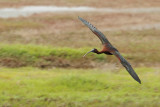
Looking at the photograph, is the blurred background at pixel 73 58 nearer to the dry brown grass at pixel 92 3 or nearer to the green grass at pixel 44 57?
the green grass at pixel 44 57

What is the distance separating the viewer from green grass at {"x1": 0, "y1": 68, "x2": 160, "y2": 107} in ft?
28.7

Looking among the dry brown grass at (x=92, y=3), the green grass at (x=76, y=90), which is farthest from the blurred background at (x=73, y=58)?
the dry brown grass at (x=92, y=3)

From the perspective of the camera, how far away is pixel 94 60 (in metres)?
13.5

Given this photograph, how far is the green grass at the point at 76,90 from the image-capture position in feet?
28.7

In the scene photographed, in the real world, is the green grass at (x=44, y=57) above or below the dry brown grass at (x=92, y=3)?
below

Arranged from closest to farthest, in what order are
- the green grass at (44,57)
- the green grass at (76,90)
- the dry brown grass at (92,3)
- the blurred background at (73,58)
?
the green grass at (76,90), the blurred background at (73,58), the green grass at (44,57), the dry brown grass at (92,3)

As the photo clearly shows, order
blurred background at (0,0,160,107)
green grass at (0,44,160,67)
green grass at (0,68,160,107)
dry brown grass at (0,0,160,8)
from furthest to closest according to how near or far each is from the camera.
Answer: dry brown grass at (0,0,160,8)
green grass at (0,44,160,67)
blurred background at (0,0,160,107)
green grass at (0,68,160,107)

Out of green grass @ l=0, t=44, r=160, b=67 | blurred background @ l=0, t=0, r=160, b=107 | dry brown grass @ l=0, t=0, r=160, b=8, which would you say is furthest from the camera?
dry brown grass @ l=0, t=0, r=160, b=8

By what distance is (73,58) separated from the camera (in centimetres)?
1352

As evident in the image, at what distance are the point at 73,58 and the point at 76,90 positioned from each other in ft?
13.2

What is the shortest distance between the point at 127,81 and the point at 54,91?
228 centimetres

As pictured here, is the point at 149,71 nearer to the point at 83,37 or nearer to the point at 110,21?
the point at 83,37

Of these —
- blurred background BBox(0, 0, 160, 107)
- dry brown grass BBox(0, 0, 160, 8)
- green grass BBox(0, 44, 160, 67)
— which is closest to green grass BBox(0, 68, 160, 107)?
blurred background BBox(0, 0, 160, 107)

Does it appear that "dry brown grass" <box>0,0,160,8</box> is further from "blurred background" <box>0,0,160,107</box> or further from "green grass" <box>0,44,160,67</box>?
"green grass" <box>0,44,160,67</box>
